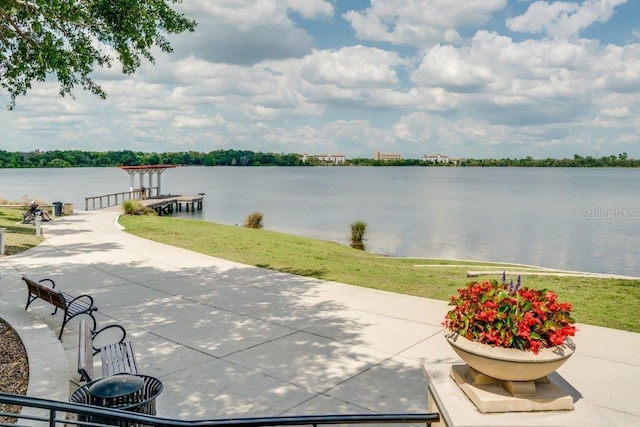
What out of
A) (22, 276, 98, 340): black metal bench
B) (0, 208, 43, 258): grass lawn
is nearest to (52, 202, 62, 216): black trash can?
(0, 208, 43, 258): grass lawn

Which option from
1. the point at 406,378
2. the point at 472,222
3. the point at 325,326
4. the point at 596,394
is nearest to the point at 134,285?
the point at 325,326

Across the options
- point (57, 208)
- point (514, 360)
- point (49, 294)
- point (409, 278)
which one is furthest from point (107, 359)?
point (57, 208)

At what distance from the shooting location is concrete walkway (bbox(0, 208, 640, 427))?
571cm

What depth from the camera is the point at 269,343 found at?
7.68 meters

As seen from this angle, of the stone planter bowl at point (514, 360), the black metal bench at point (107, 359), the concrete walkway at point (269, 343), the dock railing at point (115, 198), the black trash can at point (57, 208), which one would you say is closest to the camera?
the stone planter bowl at point (514, 360)

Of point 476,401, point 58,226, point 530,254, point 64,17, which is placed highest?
point 64,17

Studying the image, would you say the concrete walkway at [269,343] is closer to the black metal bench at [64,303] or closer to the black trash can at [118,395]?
the black metal bench at [64,303]

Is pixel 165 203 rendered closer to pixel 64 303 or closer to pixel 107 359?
pixel 64 303

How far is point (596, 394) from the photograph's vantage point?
591 centimetres

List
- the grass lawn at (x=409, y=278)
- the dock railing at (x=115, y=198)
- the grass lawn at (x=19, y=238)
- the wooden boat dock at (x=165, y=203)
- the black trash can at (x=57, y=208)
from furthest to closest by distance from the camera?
the wooden boat dock at (x=165, y=203) → the dock railing at (x=115, y=198) → the black trash can at (x=57, y=208) → the grass lawn at (x=19, y=238) → the grass lawn at (x=409, y=278)

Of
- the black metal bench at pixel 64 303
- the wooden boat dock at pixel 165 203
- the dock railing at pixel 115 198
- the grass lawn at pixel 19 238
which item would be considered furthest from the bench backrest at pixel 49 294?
the wooden boat dock at pixel 165 203

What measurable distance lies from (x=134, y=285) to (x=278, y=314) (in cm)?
438

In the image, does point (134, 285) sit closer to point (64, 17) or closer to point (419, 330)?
point (64, 17)

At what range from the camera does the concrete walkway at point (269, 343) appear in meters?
5.71
